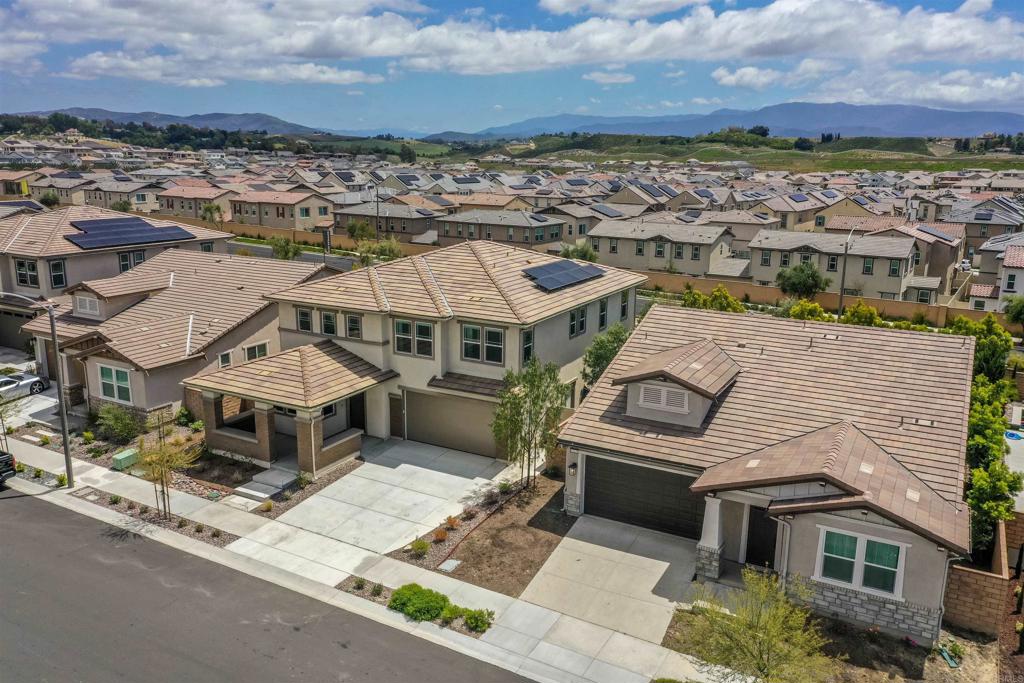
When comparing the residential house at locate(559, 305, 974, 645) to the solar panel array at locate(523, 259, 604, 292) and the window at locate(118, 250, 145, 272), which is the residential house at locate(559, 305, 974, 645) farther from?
the window at locate(118, 250, 145, 272)

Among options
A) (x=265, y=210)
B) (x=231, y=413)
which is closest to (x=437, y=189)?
(x=265, y=210)

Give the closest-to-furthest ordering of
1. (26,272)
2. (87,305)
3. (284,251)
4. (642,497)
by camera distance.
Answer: (642,497)
(87,305)
(26,272)
(284,251)

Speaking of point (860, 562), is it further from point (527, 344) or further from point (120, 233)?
point (120, 233)

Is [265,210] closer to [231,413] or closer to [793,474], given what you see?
[231,413]

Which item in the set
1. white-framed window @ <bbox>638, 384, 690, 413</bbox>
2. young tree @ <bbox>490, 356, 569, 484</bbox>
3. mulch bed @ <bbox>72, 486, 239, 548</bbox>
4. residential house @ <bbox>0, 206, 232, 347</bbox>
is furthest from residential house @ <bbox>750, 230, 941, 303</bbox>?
mulch bed @ <bbox>72, 486, 239, 548</bbox>

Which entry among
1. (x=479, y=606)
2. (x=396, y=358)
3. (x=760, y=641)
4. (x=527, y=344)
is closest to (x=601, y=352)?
(x=527, y=344)

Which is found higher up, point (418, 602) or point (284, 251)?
point (284, 251)

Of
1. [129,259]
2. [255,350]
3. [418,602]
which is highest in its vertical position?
[129,259]
